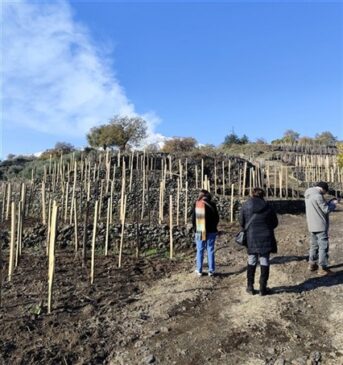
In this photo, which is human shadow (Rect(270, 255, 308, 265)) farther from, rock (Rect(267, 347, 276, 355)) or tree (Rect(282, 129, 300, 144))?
tree (Rect(282, 129, 300, 144))

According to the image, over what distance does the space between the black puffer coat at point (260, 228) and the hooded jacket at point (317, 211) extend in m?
1.13

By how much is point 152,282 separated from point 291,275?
2.29 metres

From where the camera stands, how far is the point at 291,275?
281 inches

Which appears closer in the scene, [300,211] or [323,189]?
[323,189]

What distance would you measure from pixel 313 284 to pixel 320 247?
0.66 metres

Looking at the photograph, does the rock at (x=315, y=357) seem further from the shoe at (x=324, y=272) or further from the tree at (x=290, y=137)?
the tree at (x=290, y=137)

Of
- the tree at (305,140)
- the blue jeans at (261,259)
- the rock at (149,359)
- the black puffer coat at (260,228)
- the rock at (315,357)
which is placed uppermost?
the tree at (305,140)

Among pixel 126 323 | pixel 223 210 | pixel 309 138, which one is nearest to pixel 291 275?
pixel 126 323

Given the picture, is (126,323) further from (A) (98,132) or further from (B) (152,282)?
(A) (98,132)

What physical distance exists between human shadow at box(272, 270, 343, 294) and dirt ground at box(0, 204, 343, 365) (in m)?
0.01

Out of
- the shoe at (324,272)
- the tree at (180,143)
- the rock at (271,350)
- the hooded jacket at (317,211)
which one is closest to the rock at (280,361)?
the rock at (271,350)

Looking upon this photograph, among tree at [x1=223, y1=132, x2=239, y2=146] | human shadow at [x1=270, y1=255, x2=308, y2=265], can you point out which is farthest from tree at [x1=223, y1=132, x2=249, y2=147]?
human shadow at [x1=270, y1=255, x2=308, y2=265]

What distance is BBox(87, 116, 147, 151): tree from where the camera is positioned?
31938 millimetres

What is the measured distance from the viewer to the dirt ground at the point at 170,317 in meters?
4.59
